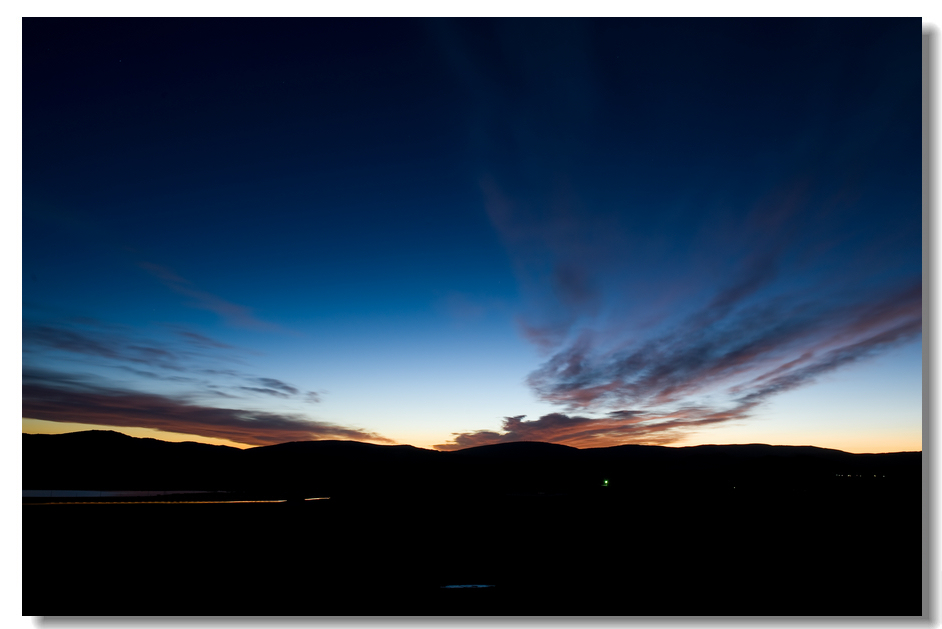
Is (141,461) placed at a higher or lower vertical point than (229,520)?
higher

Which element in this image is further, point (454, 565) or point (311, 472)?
point (311, 472)

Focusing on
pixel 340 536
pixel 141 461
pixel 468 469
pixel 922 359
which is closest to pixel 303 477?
pixel 141 461

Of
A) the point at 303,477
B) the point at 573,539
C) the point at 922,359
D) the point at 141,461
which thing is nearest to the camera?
the point at 922,359

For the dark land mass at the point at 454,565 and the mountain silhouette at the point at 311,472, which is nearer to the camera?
the dark land mass at the point at 454,565

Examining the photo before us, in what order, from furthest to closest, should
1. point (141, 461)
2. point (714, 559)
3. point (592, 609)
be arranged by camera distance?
point (141, 461), point (714, 559), point (592, 609)

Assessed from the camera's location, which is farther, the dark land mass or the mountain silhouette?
the mountain silhouette
